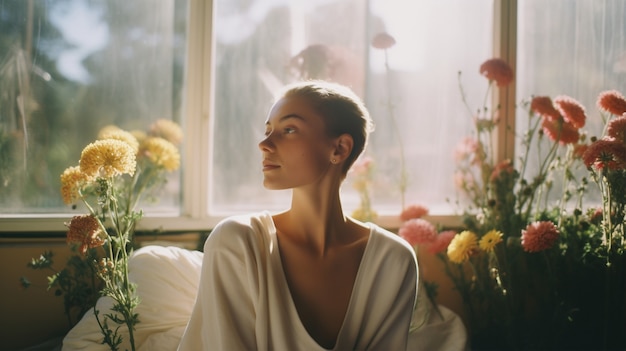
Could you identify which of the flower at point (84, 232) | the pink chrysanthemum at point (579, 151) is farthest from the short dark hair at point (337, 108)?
the pink chrysanthemum at point (579, 151)

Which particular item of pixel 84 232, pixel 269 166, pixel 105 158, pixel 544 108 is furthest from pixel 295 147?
pixel 544 108

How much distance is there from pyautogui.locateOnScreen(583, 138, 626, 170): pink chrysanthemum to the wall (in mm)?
1930

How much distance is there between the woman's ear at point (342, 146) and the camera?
1.39 m

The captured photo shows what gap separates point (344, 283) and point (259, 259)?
228 mm

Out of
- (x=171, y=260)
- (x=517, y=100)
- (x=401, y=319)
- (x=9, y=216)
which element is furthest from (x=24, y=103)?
(x=517, y=100)

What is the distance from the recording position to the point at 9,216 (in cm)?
217

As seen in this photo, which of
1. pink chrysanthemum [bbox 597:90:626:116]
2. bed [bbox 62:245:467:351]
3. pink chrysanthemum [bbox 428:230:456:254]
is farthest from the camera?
pink chrysanthemum [bbox 428:230:456:254]

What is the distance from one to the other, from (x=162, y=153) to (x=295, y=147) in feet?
2.96

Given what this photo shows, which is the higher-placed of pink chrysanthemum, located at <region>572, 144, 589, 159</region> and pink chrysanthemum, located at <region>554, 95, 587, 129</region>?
pink chrysanthemum, located at <region>554, 95, 587, 129</region>

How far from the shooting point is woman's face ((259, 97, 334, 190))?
4.39ft

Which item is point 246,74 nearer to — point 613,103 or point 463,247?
point 463,247

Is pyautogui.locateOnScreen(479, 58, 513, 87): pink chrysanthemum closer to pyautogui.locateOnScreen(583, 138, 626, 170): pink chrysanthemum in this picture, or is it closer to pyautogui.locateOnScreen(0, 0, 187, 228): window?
pyautogui.locateOnScreen(583, 138, 626, 170): pink chrysanthemum

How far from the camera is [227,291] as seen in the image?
129 centimetres

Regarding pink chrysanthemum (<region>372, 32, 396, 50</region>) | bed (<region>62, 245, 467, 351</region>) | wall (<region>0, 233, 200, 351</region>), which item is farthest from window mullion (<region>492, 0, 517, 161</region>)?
wall (<region>0, 233, 200, 351</region>)
